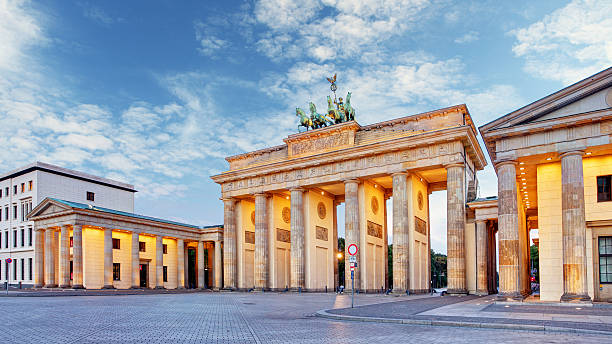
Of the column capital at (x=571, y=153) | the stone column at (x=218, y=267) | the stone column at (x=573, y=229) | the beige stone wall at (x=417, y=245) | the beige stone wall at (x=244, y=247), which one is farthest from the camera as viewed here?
the stone column at (x=218, y=267)

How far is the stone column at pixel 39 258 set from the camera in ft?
176

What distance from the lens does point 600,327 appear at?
14.6 meters

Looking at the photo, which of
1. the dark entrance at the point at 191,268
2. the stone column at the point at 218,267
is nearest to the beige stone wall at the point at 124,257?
the stone column at the point at 218,267

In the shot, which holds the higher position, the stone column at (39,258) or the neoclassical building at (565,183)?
the neoclassical building at (565,183)

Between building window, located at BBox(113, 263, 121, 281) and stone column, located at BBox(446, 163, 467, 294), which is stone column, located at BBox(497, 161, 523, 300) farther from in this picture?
building window, located at BBox(113, 263, 121, 281)

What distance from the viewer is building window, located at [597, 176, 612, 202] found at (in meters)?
25.5

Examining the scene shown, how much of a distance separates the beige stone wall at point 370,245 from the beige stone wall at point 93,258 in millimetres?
28655

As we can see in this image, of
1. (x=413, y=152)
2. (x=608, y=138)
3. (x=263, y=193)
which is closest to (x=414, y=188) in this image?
(x=413, y=152)

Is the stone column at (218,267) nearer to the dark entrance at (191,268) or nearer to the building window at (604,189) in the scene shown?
the dark entrance at (191,268)

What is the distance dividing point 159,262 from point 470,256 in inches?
1384

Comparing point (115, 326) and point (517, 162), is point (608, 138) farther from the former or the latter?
point (115, 326)

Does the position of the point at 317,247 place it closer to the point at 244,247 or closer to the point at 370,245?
the point at 370,245

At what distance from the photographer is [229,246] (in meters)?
56.5

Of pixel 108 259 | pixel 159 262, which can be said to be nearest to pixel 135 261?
pixel 108 259
